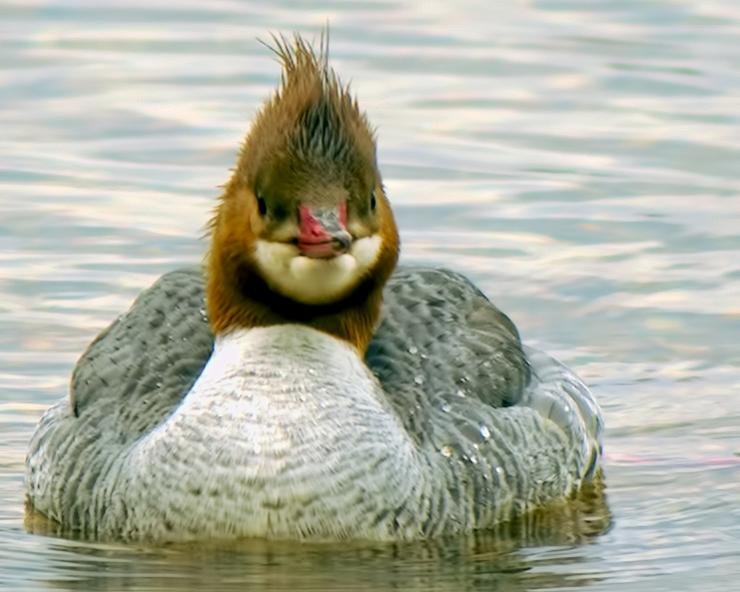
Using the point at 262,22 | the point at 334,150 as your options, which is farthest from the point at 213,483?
the point at 262,22

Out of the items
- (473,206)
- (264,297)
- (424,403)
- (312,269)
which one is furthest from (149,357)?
(473,206)

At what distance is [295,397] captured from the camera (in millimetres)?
11914

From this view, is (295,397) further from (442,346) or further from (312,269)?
(442,346)

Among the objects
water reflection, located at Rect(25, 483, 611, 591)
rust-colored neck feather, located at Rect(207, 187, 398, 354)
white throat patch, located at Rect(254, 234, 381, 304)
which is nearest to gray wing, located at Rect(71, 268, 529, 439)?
rust-colored neck feather, located at Rect(207, 187, 398, 354)

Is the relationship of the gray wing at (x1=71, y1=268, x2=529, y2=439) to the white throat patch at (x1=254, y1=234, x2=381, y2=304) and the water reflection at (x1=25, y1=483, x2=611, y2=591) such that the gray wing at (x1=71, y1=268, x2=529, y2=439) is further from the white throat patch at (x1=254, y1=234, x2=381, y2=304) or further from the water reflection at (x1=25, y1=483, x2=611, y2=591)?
the white throat patch at (x1=254, y1=234, x2=381, y2=304)

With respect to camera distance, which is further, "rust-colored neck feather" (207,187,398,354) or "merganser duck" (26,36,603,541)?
"rust-colored neck feather" (207,187,398,354)

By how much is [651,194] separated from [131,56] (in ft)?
15.6

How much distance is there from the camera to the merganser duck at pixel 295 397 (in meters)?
11.6

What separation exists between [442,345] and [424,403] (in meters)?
0.59

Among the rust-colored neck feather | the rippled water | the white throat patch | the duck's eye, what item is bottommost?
the rippled water

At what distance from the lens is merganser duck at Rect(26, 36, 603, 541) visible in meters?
11.6

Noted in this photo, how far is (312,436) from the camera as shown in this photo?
11.8 m

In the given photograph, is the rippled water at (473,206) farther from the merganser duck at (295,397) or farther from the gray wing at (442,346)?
the gray wing at (442,346)

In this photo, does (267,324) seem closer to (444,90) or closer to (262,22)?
(444,90)
